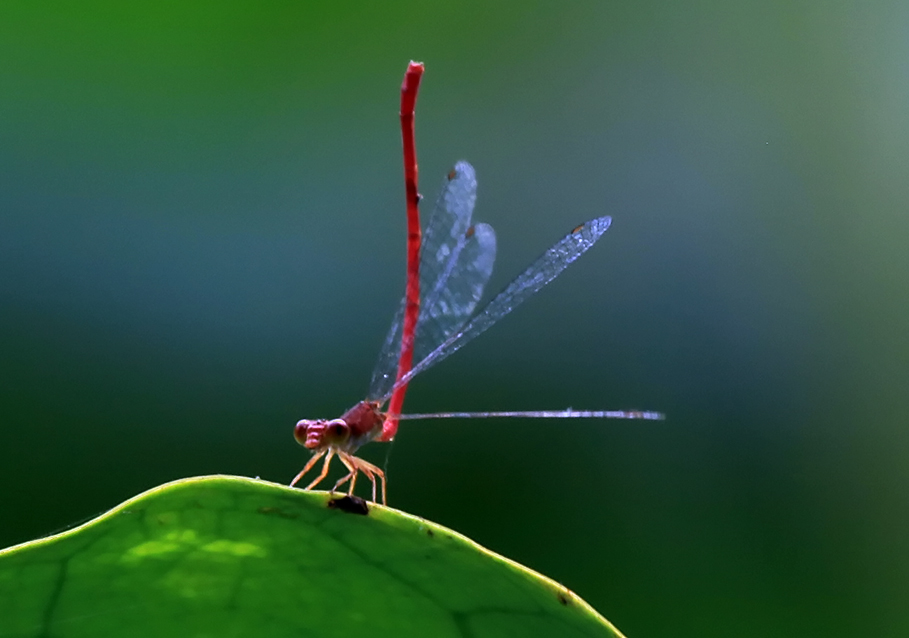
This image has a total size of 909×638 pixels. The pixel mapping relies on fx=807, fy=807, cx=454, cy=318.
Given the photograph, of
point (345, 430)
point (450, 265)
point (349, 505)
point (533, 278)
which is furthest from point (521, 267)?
point (349, 505)

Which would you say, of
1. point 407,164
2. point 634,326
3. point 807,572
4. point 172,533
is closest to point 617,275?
point 634,326

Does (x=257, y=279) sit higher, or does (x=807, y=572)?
(x=257, y=279)

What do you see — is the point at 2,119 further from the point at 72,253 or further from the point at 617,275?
the point at 617,275

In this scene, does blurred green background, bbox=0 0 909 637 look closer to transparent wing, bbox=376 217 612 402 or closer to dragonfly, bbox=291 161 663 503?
dragonfly, bbox=291 161 663 503

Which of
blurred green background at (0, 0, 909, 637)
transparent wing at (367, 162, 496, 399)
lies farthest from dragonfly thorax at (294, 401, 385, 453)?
blurred green background at (0, 0, 909, 637)

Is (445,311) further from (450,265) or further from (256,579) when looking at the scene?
(256,579)

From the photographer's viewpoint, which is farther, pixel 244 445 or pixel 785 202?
pixel 785 202

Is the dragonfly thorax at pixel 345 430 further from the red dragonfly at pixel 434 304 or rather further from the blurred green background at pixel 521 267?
the blurred green background at pixel 521 267
